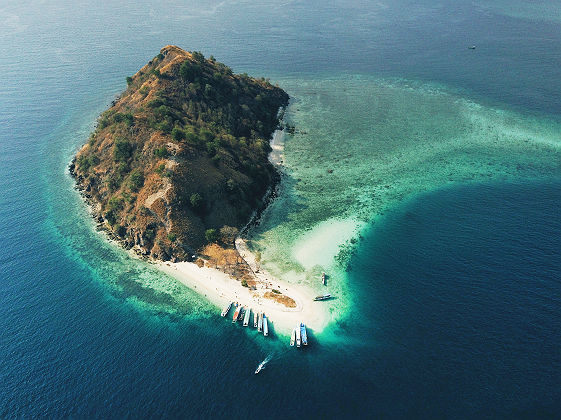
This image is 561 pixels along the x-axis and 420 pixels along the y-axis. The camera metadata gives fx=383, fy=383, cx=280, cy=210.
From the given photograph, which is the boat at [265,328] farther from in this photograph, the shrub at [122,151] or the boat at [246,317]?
the shrub at [122,151]

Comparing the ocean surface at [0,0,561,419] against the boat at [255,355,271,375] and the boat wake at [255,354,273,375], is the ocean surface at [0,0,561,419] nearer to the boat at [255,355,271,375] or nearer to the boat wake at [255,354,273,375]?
the boat wake at [255,354,273,375]

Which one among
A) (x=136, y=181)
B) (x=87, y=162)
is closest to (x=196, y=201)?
(x=136, y=181)

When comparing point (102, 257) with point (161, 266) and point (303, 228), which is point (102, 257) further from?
point (303, 228)

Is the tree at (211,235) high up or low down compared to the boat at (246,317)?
up

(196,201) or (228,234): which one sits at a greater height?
(196,201)

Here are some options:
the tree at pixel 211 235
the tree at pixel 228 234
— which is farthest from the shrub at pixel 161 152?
the tree at pixel 228 234

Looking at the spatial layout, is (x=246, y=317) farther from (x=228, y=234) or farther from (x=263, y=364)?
(x=228, y=234)
